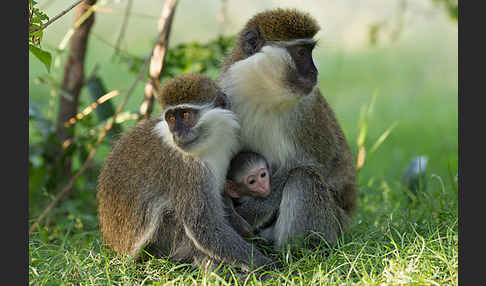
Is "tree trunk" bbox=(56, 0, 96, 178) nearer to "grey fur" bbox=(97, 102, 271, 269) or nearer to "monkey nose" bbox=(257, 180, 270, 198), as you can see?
"grey fur" bbox=(97, 102, 271, 269)

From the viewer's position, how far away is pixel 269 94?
4.55m

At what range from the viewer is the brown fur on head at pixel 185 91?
4156mm

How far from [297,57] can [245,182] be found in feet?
3.34

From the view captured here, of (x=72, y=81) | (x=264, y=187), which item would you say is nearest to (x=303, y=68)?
(x=264, y=187)

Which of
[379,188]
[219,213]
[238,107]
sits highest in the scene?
[238,107]

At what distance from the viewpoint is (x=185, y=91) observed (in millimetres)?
4180

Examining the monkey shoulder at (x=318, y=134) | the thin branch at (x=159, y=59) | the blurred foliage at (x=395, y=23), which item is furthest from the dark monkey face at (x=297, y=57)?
the blurred foliage at (x=395, y=23)

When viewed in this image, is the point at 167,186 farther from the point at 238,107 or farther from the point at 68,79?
the point at 68,79

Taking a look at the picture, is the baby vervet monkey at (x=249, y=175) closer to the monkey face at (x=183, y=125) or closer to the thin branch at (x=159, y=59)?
the monkey face at (x=183, y=125)

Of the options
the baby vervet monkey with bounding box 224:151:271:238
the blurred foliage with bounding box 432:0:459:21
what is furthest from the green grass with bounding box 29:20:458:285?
the blurred foliage with bounding box 432:0:459:21

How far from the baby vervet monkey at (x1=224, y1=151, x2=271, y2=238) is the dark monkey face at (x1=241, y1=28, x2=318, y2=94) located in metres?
0.65

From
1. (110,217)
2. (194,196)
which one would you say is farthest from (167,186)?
(110,217)

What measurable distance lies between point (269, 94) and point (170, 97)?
79cm

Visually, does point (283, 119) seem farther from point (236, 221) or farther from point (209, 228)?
point (209, 228)
